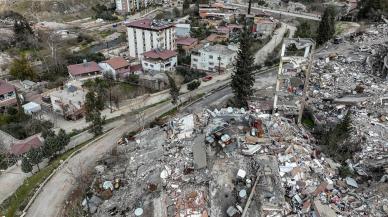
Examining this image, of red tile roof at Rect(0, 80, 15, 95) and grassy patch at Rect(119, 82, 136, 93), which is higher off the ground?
red tile roof at Rect(0, 80, 15, 95)

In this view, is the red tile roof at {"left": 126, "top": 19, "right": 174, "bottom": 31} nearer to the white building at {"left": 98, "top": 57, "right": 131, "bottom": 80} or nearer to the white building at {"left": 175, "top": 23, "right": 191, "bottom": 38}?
the white building at {"left": 98, "top": 57, "right": 131, "bottom": 80}

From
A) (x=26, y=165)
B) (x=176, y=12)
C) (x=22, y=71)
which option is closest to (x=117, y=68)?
(x=22, y=71)

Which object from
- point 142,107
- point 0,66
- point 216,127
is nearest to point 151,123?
point 142,107

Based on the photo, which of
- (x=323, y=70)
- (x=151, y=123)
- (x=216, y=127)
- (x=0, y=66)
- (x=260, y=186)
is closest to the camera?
(x=260, y=186)

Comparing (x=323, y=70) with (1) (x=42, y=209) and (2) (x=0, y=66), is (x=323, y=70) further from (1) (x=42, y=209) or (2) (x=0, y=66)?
(2) (x=0, y=66)

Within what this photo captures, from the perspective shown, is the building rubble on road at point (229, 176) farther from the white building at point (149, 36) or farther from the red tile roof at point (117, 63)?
the white building at point (149, 36)

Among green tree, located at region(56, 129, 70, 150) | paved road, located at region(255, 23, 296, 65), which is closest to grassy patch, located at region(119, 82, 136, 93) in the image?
green tree, located at region(56, 129, 70, 150)
